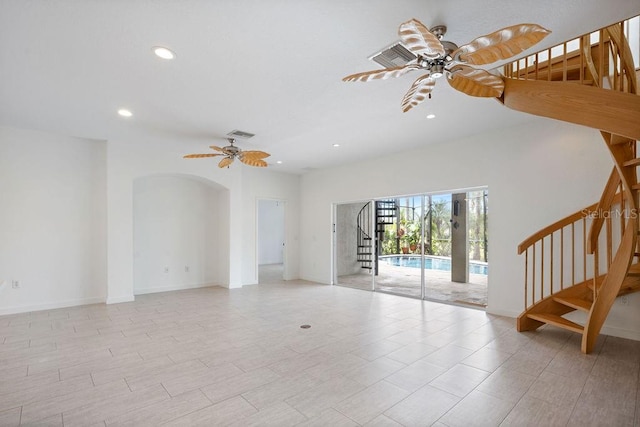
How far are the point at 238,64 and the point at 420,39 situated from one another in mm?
1849

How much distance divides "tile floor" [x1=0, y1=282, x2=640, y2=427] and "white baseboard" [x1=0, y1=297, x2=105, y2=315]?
25 cm

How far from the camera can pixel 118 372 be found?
308 cm

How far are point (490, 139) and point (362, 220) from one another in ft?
14.0

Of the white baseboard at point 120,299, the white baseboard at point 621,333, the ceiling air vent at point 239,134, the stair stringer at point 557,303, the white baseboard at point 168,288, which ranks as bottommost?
the white baseboard at point 168,288

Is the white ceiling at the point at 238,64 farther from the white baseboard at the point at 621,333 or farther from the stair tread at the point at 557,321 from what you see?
the white baseboard at the point at 621,333

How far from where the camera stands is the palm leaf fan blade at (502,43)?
180 centimetres

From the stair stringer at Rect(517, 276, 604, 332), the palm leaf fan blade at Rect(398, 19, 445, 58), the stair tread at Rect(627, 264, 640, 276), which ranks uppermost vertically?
the palm leaf fan blade at Rect(398, 19, 445, 58)

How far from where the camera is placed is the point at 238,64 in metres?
3.07

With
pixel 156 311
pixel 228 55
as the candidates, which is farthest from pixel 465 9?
pixel 156 311

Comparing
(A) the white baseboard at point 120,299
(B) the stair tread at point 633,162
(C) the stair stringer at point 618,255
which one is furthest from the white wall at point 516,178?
(A) the white baseboard at point 120,299

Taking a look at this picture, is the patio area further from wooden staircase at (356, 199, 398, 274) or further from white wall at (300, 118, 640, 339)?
white wall at (300, 118, 640, 339)

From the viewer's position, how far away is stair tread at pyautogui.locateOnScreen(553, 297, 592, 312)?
144 inches

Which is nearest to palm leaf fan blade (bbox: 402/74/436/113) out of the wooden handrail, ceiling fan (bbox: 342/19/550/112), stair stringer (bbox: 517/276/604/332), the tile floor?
ceiling fan (bbox: 342/19/550/112)

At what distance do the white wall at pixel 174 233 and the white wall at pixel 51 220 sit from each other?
876 mm
